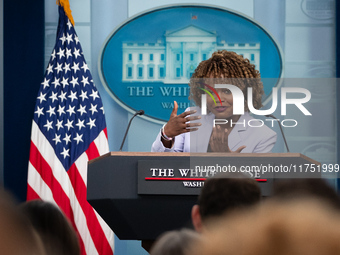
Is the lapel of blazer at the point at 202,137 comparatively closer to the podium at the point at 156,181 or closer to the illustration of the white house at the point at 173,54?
the podium at the point at 156,181

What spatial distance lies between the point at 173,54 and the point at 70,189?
1689 millimetres

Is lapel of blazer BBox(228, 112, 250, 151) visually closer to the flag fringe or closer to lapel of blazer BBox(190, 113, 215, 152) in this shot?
lapel of blazer BBox(190, 113, 215, 152)

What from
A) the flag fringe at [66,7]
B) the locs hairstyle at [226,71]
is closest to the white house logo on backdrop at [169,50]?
the flag fringe at [66,7]

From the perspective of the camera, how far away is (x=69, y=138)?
384 centimetres

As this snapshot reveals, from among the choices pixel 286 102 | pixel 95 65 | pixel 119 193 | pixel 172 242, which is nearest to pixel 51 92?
pixel 95 65

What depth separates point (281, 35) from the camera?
4.29 metres

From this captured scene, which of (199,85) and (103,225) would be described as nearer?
(199,85)

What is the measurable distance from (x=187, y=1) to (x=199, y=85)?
2.34 metres

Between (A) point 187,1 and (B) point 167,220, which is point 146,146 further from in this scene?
(B) point 167,220

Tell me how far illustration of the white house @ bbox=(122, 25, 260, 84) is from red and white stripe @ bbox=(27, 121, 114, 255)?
922 mm

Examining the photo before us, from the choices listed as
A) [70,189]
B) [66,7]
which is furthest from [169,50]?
[70,189]

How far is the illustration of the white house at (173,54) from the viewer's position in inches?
166

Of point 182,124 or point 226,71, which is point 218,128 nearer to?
point 182,124

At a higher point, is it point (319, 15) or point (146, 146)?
point (319, 15)
